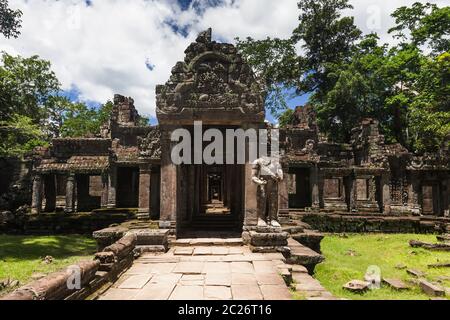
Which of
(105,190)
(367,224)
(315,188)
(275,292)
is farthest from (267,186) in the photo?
(105,190)

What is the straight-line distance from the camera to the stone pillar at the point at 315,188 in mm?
19375

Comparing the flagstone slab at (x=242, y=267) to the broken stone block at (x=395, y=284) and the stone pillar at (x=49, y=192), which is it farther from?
the stone pillar at (x=49, y=192)

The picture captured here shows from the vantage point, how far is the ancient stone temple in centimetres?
776

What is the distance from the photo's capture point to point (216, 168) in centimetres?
1816

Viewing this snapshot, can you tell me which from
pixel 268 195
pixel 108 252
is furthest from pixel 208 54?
pixel 108 252

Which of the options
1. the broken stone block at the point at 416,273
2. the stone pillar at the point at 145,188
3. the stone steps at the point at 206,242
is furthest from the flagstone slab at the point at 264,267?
the stone pillar at the point at 145,188

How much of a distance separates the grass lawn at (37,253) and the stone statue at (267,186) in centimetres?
607

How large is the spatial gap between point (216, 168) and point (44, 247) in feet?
30.7

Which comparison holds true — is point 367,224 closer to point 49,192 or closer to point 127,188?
point 127,188

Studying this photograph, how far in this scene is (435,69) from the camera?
66.6 ft

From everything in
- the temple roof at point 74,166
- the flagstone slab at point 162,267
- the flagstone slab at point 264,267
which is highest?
the temple roof at point 74,166

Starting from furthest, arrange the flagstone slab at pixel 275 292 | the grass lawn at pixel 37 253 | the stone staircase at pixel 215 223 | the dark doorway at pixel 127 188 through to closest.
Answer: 1. the dark doorway at pixel 127 188
2. the stone staircase at pixel 215 223
3. the grass lawn at pixel 37 253
4. the flagstone slab at pixel 275 292
